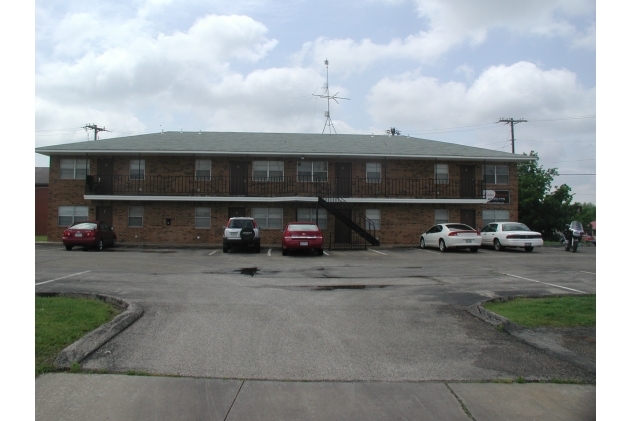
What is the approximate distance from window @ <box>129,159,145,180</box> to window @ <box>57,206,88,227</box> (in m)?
3.18

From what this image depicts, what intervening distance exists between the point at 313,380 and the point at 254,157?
2456 centimetres

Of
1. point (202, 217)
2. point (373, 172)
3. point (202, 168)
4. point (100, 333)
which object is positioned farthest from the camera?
point (373, 172)

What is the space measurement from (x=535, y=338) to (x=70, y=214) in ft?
91.5

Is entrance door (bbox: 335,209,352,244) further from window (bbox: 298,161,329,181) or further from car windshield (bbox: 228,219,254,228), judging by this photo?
car windshield (bbox: 228,219,254,228)

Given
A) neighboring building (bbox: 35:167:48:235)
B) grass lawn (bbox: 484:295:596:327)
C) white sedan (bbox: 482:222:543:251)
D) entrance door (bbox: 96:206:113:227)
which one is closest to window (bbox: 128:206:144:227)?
entrance door (bbox: 96:206:113:227)

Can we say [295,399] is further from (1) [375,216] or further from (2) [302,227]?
(1) [375,216]

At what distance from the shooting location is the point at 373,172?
29.4 m

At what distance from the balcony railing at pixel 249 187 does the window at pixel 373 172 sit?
131mm

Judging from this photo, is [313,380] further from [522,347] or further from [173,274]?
[173,274]

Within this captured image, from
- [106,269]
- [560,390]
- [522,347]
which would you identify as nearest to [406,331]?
[522,347]

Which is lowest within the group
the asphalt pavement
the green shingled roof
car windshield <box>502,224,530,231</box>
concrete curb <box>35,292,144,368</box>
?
the asphalt pavement

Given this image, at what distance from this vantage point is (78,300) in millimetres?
8562

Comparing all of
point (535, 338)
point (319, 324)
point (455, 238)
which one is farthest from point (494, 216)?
point (319, 324)

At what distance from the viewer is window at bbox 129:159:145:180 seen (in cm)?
2888
